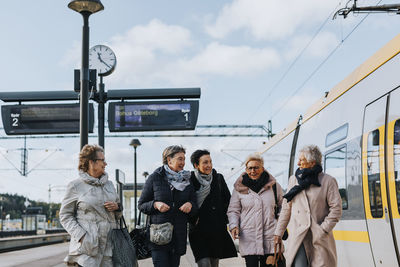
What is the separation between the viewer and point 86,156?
17.1ft

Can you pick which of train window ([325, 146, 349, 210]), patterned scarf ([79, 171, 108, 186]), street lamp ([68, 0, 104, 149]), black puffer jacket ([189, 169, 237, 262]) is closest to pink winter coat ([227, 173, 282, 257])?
black puffer jacket ([189, 169, 237, 262])

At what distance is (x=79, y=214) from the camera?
5.12 metres

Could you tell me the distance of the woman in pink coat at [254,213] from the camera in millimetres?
6227

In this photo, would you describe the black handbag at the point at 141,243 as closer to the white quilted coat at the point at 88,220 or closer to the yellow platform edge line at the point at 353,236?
the white quilted coat at the point at 88,220

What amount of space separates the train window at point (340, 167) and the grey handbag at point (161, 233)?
269cm

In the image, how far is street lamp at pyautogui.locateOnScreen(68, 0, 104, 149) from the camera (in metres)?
9.31

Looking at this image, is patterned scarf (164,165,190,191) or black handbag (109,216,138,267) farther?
patterned scarf (164,165,190,191)

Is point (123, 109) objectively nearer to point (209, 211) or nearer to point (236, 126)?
point (209, 211)

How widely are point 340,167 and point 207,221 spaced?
2429 millimetres

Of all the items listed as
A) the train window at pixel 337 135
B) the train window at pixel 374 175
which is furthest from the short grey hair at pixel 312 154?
the train window at pixel 337 135

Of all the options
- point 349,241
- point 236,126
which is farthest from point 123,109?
point 236,126

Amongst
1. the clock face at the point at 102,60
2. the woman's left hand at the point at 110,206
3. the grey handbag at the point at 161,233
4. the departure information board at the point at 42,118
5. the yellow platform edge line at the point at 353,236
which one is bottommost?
the yellow platform edge line at the point at 353,236

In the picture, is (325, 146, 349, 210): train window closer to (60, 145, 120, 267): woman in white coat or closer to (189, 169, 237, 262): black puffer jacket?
(189, 169, 237, 262): black puffer jacket

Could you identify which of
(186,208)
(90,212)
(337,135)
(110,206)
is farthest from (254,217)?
(337,135)
